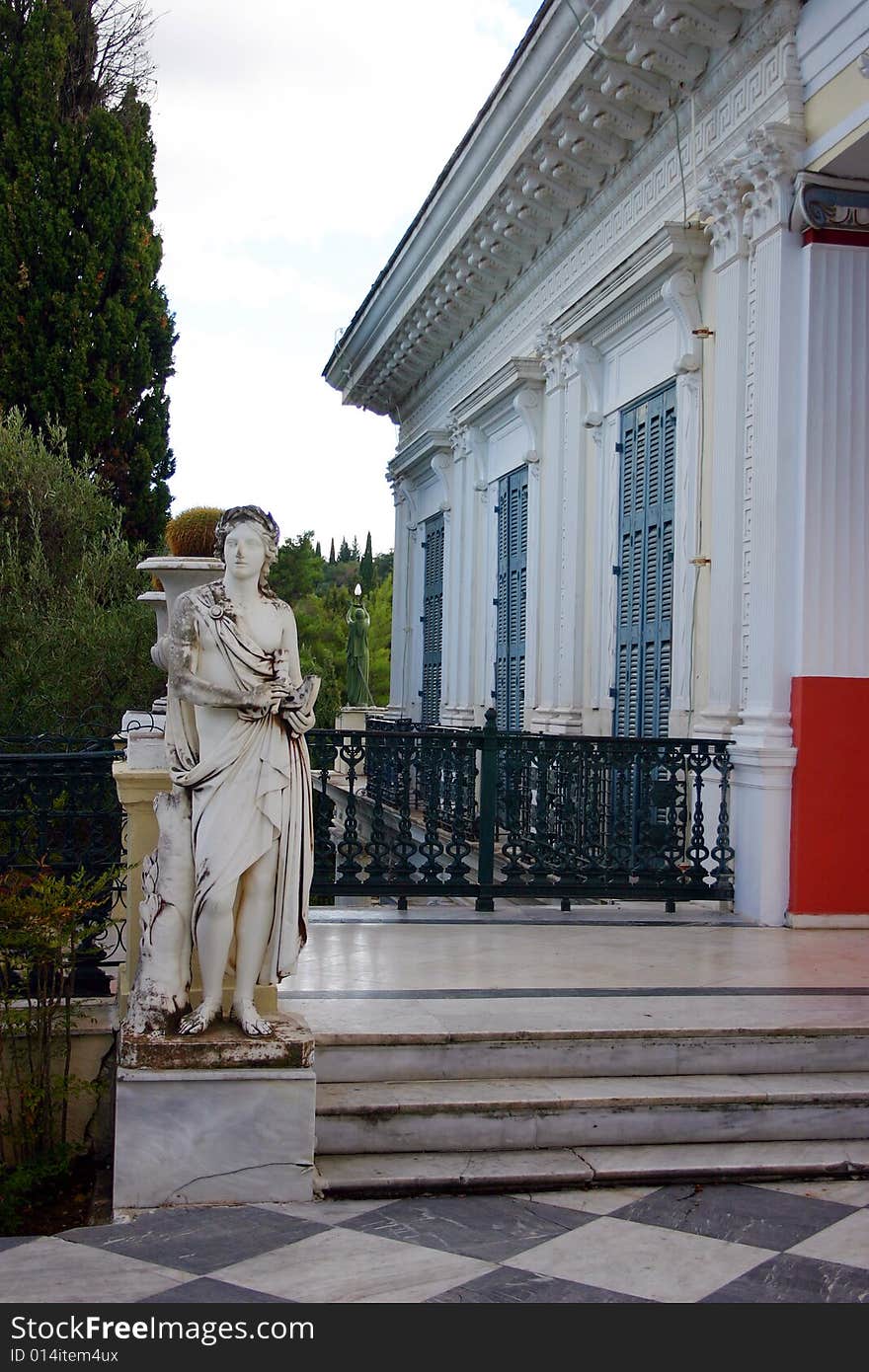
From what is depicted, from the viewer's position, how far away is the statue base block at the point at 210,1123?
4.87 metres

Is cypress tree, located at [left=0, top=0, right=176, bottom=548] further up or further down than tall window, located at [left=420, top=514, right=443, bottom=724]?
further up


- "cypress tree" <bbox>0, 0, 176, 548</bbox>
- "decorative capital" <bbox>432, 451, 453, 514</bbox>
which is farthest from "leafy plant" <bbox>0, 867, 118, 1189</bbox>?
"decorative capital" <bbox>432, 451, 453, 514</bbox>

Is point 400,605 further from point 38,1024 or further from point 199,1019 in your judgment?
point 199,1019

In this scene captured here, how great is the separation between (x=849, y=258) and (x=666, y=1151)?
18.9ft

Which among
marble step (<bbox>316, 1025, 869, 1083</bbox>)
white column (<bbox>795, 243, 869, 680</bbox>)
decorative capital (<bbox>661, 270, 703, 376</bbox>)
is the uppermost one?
decorative capital (<bbox>661, 270, 703, 376</bbox>)

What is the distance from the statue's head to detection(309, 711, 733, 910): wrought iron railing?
12.3 ft

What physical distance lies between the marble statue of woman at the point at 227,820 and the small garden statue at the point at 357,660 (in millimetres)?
21458

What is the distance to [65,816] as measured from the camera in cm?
616

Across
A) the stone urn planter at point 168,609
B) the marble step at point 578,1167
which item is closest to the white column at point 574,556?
the stone urn planter at point 168,609

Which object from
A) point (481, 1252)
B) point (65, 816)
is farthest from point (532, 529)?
point (481, 1252)

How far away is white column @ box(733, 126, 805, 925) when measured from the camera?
8.72 metres

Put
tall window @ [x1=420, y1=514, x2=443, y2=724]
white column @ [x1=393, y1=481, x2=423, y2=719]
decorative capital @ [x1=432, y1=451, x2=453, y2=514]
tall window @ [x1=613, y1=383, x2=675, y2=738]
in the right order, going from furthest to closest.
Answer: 1. white column @ [x1=393, y1=481, x2=423, y2=719]
2. tall window @ [x1=420, y1=514, x2=443, y2=724]
3. decorative capital @ [x1=432, y1=451, x2=453, y2=514]
4. tall window @ [x1=613, y1=383, x2=675, y2=738]

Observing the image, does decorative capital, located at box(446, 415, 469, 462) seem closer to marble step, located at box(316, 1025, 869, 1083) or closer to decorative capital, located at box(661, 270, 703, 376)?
decorative capital, located at box(661, 270, 703, 376)
